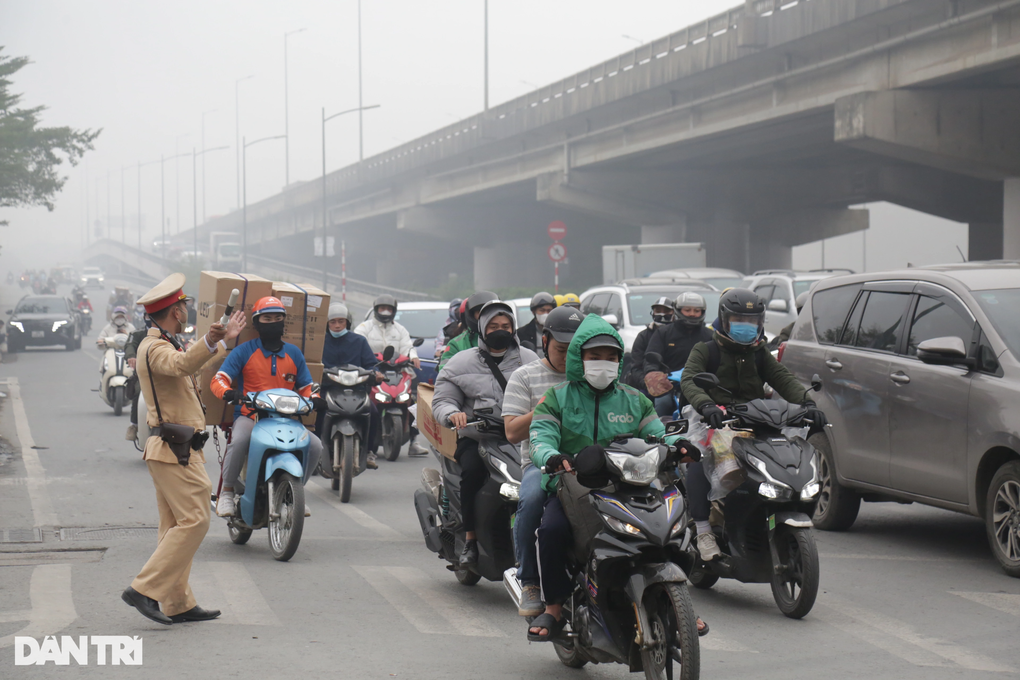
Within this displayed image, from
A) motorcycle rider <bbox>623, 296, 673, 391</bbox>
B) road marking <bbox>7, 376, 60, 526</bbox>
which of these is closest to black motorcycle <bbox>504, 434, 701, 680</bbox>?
motorcycle rider <bbox>623, 296, 673, 391</bbox>

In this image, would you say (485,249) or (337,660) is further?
(485,249)

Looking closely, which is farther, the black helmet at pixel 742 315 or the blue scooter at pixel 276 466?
the blue scooter at pixel 276 466

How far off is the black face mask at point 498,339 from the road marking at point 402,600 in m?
1.53

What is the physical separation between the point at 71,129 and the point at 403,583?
1519 inches

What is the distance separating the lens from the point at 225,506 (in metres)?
8.34

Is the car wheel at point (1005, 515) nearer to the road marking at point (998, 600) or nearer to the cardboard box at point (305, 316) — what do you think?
the road marking at point (998, 600)

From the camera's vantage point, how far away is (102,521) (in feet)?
31.0

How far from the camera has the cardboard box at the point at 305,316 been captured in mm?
9445

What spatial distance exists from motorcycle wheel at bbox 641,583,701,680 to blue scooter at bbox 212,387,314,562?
369 cm

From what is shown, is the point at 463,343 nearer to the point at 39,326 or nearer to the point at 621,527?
the point at 621,527

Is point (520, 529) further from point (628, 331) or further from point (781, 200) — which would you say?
point (781, 200)

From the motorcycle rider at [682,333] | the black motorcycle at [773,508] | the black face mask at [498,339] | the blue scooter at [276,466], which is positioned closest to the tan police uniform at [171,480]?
the blue scooter at [276,466]

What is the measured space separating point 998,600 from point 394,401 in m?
7.39

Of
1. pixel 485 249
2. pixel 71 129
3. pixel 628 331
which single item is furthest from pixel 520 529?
pixel 485 249
